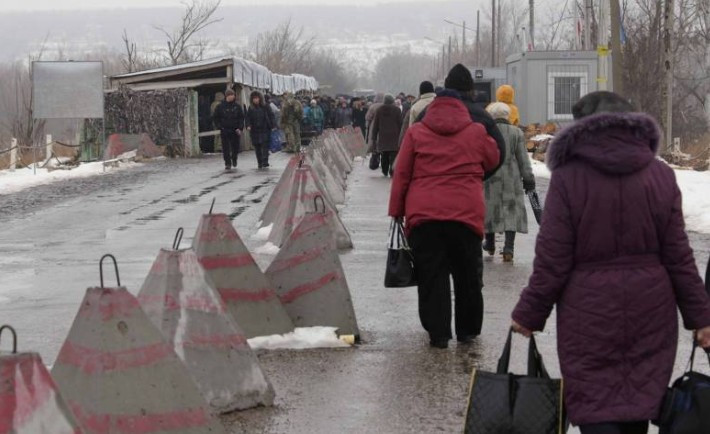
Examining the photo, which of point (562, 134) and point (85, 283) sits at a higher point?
point (562, 134)

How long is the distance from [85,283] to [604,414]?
8127 mm

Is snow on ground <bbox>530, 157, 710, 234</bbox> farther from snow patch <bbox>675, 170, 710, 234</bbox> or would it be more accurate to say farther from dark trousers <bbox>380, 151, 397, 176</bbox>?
dark trousers <bbox>380, 151, 397, 176</bbox>

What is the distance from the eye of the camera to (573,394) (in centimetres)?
461

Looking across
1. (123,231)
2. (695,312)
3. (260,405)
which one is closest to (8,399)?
(695,312)

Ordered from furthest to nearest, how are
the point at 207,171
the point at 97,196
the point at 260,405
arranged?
the point at 207,171 → the point at 97,196 → the point at 260,405

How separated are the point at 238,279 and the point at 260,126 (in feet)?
72.9

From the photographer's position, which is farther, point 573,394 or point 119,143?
point 119,143

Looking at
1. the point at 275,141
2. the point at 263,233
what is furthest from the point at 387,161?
the point at 275,141

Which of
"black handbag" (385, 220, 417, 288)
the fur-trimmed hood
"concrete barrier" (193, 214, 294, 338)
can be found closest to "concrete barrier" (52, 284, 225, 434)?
the fur-trimmed hood

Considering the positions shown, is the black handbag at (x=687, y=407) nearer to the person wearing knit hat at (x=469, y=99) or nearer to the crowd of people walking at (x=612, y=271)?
the crowd of people walking at (x=612, y=271)

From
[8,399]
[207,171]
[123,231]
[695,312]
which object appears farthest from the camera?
[207,171]

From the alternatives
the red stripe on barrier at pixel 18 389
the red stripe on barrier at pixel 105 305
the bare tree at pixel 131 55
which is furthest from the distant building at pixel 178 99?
the red stripe on barrier at pixel 18 389

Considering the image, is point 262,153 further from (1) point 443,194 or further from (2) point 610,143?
(2) point 610,143

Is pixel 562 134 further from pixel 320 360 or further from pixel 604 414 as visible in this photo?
pixel 320 360
